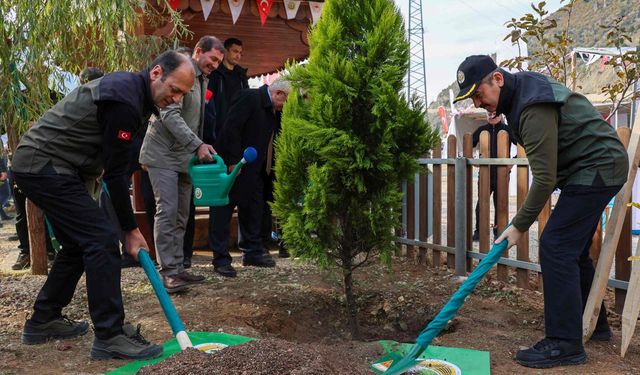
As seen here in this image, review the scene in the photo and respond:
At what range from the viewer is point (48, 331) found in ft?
11.6

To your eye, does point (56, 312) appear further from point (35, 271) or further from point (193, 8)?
point (193, 8)

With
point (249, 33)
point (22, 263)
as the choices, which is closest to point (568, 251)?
point (22, 263)

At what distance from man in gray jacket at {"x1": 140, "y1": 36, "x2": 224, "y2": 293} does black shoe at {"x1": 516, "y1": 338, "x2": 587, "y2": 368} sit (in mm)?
2605

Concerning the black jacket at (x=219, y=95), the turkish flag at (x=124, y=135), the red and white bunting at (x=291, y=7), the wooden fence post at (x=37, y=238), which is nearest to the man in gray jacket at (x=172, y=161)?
the black jacket at (x=219, y=95)

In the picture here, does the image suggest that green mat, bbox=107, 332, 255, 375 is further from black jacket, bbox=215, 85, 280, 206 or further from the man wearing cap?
black jacket, bbox=215, 85, 280, 206

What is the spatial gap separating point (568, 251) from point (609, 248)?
1.60ft

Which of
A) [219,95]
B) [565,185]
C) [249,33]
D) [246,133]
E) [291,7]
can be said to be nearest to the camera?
[565,185]

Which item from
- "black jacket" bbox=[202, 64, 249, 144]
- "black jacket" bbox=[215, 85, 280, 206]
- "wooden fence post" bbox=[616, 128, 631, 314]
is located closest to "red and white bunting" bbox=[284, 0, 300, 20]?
"black jacket" bbox=[202, 64, 249, 144]

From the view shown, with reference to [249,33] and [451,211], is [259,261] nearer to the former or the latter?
[451,211]

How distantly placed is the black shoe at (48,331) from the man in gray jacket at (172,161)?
39.2 inches

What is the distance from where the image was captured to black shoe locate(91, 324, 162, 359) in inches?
124

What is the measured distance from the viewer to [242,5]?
730 cm

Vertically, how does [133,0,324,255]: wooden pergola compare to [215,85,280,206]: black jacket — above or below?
above

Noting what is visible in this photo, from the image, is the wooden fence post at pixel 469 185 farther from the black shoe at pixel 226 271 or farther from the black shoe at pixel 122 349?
the black shoe at pixel 122 349
